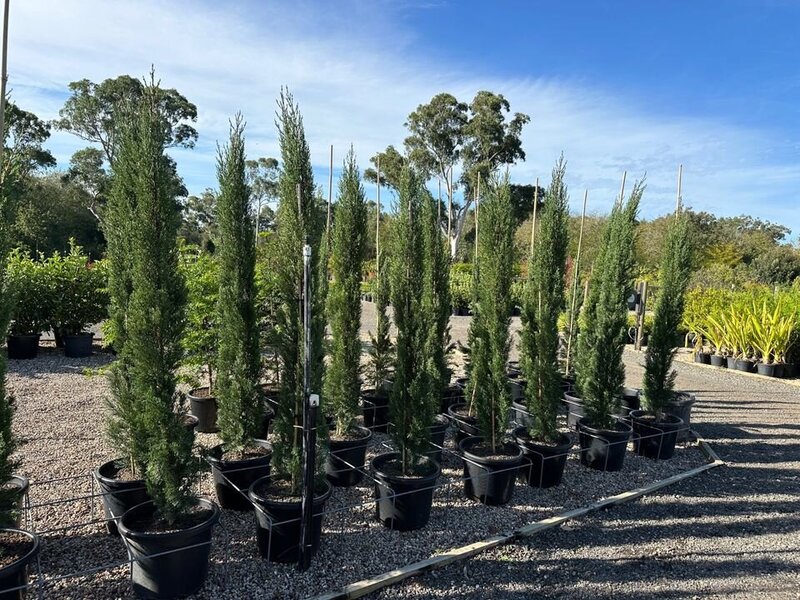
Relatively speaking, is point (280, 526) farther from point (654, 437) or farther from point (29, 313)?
point (29, 313)

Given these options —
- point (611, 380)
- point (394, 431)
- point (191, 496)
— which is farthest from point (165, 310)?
point (611, 380)

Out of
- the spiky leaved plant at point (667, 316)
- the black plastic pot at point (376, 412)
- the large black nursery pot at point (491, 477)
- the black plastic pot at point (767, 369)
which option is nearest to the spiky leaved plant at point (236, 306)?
the large black nursery pot at point (491, 477)

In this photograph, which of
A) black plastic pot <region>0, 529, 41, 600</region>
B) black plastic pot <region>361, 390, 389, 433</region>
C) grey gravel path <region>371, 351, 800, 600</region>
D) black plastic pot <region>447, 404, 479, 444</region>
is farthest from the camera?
black plastic pot <region>361, 390, 389, 433</region>

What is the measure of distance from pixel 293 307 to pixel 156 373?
3.32 feet

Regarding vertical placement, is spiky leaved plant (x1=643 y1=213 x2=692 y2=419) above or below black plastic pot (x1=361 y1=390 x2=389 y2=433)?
above

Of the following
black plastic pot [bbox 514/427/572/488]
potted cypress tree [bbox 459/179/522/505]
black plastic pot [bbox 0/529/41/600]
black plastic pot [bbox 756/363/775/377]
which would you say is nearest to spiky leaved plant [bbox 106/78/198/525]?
black plastic pot [bbox 0/529/41/600]

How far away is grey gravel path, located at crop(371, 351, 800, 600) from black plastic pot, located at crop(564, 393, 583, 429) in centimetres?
161

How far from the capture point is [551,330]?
5.12 metres

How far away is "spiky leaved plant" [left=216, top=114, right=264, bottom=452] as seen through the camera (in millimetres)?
4102

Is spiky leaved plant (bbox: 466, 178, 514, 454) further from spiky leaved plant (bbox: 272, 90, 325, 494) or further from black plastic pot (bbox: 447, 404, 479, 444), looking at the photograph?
spiky leaved plant (bbox: 272, 90, 325, 494)

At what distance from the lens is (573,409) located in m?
6.89

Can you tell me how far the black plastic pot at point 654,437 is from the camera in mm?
5777

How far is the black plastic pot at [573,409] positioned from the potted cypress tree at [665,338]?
719 mm

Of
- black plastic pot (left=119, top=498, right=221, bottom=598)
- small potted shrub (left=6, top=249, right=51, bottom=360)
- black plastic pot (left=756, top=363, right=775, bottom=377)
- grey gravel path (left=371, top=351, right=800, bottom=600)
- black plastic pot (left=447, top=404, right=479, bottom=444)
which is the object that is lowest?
grey gravel path (left=371, top=351, right=800, bottom=600)
